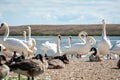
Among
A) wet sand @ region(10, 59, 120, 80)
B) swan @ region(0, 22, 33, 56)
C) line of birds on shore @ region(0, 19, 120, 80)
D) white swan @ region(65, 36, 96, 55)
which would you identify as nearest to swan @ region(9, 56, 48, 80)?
line of birds on shore @ region(0, 19, 120, 80)

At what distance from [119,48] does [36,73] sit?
35.8 feet

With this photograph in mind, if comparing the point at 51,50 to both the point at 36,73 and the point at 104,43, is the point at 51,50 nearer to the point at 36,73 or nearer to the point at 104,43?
the point at 104,43

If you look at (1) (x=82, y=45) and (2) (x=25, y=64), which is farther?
(1) (x=82, y=45)

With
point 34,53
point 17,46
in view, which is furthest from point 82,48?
point 17,46

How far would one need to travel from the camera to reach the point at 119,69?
18.2m

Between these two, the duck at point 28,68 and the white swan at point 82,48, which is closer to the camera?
the duck at point 28,68

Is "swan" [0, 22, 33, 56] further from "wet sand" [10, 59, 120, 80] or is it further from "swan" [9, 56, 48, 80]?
"swan" [9, 56, 48, 80]

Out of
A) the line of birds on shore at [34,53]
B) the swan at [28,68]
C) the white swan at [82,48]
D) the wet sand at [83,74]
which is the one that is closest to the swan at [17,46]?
the line of birds on shore at [34,53]

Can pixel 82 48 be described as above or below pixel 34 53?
above

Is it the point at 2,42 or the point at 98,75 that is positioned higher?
the point at 2,42

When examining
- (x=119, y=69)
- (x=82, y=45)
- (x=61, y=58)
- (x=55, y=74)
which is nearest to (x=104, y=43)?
(x=82, y=45)

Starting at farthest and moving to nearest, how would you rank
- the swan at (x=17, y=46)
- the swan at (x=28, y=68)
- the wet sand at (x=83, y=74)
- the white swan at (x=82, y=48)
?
the white swan at (x=82, y=48), the swan at (x=17, y=46), the wet sand at (x=83, y=74), the swan at (x=28, y=68)

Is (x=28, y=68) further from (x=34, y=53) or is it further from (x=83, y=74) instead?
(x=34, y=53)

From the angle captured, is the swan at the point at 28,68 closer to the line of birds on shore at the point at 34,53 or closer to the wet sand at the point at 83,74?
the line of birds on shore at the point at 34,53
